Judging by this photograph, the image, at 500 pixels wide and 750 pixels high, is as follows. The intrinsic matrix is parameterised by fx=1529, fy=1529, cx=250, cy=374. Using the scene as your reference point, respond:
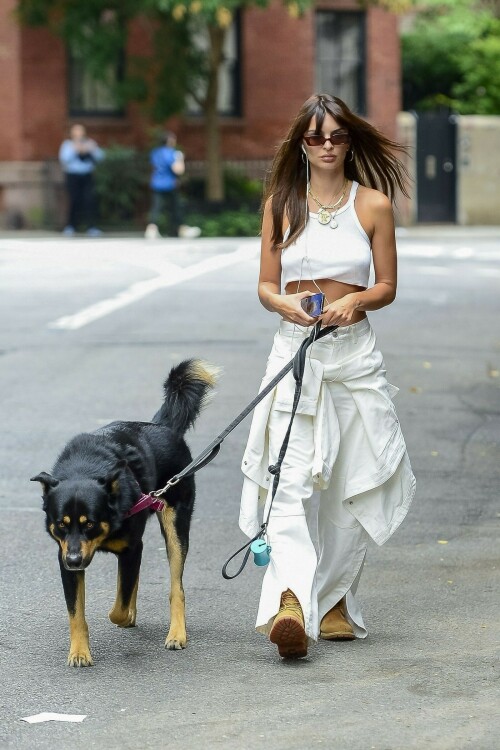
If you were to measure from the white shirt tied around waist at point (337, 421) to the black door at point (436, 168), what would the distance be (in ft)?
97.1

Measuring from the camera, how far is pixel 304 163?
5711mm

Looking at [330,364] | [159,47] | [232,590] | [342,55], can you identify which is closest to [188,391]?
[330,364]

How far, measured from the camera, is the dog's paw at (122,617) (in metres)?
5.95

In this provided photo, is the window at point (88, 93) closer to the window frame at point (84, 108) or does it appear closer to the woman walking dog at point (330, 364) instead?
the window frame at point (84, 108)

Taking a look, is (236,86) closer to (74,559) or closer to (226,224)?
(226,224)

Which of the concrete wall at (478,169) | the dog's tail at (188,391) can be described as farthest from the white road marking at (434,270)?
the dog's tail at (188,391)

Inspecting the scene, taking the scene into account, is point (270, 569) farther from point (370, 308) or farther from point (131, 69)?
point (131, 69)

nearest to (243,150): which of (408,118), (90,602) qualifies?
(408,118)

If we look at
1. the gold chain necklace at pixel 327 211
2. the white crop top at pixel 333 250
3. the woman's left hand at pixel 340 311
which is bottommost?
the woman's left hand at pixel 340 311

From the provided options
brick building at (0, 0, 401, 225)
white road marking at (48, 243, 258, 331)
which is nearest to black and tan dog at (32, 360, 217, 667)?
white road marking at (48, 243, 258, 331)

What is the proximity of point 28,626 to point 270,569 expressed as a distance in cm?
113

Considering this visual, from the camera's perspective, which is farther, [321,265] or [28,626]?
[28,626]

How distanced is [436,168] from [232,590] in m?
29.5

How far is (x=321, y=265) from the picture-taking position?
561 cm
